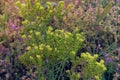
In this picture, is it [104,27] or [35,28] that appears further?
[104,27]

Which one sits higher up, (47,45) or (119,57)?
(47,45)

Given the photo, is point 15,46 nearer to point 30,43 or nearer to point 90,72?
point 30,43

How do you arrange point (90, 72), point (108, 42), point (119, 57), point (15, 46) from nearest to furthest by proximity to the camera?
point (90, 72) → point (15, 46) → point (119, 57) → point (108, 42)

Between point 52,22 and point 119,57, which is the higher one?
point 52,22

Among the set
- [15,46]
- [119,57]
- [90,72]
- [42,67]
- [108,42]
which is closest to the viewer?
[90,72]

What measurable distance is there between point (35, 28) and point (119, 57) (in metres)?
0.66

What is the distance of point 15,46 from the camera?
2.06m

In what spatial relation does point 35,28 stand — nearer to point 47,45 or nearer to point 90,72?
point 47,45

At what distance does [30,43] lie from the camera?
1.98 metres

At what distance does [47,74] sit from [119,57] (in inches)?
22.7

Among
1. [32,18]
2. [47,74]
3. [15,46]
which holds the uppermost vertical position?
[32,18]

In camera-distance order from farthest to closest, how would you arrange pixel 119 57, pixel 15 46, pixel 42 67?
pixel 119 57 → pixel 15 46 → pixel 42 67

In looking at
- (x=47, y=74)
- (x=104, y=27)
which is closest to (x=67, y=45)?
(x=47, y=74)

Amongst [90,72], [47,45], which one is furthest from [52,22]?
[90,72]
